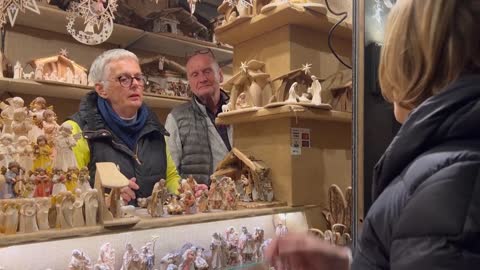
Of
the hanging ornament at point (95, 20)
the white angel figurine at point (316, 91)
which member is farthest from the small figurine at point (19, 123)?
the white angel figurine at point (316, 91)

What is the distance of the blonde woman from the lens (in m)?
0.57

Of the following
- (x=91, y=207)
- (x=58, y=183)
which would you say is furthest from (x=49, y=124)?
(x=91, y=207)

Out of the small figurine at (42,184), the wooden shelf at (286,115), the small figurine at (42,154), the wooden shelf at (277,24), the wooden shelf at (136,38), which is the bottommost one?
the small figurine at (42,184)

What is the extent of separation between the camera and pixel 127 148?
209cm

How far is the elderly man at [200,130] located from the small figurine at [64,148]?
1.37 m

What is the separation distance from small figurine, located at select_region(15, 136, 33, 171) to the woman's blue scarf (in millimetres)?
722

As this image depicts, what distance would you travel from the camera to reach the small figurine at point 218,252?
1.72 meters

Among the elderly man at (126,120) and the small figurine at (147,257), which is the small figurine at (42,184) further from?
the elderly man at (126,120)

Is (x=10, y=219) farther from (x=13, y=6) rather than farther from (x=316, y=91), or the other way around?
(x=316, y=91)

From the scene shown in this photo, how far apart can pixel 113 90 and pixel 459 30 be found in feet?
5.88

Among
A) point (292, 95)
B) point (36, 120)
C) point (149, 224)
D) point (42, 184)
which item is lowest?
point (149, 224)

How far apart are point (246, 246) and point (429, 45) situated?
127cm

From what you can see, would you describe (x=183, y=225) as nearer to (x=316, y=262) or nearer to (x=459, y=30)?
(x=316, y=262)

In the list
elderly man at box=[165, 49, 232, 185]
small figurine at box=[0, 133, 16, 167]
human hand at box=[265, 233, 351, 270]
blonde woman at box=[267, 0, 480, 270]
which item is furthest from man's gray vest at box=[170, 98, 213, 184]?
blonde woman at box=[267, 0, 480, 270]
